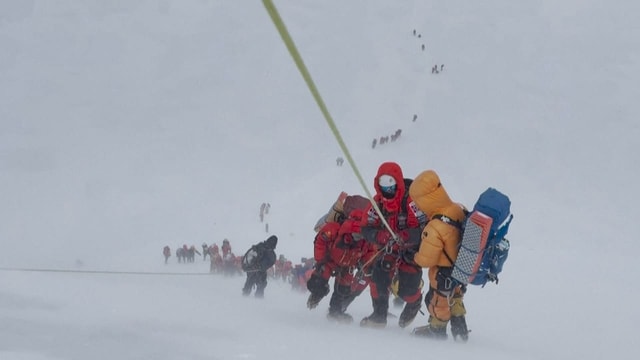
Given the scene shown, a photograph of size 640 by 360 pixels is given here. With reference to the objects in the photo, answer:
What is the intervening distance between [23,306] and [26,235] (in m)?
13.0

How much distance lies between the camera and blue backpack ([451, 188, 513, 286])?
4.58 meters

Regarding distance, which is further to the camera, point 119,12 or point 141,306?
point 119,12

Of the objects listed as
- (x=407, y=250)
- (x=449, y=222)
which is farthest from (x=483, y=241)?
(x=407, y=250)

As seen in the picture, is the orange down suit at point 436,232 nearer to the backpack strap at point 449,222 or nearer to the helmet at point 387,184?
the backpack strap at point 449,222

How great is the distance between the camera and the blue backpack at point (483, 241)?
180 inches

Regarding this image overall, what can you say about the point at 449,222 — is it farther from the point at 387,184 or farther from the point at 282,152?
the point at 282,152

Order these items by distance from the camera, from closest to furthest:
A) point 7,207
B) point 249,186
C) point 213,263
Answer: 1. point 213,263
2. point 7,207
3. point 249,186

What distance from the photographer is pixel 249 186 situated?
1805 centimetres

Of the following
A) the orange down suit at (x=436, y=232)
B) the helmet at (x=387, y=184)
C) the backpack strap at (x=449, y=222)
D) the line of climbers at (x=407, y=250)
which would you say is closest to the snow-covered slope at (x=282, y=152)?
the line of climbers at (x=407, y=250)

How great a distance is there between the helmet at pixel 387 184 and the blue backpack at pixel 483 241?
0.76 meters

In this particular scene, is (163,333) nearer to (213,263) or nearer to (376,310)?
(376,310)

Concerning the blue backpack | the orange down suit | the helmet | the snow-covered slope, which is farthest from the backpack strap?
the snow-covered slope

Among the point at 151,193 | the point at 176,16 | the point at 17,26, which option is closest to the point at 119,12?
the point at 176,16

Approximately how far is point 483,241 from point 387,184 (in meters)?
0.99
